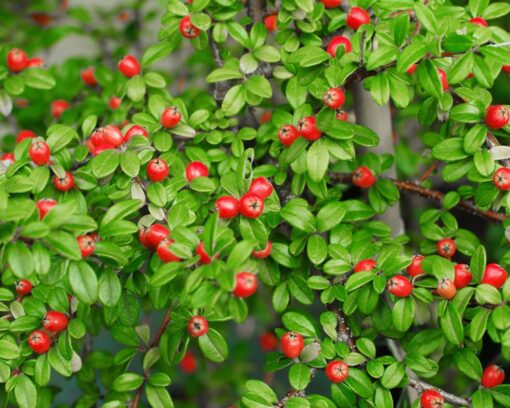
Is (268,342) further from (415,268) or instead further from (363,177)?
(415,268)

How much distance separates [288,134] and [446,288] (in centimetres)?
35

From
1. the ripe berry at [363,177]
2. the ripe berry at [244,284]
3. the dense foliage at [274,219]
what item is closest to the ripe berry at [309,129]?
the dense foliage at [274,219]

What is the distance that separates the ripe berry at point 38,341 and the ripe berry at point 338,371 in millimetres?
426

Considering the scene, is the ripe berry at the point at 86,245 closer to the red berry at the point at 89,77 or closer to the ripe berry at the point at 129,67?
the ripe berry at the point at 129,67

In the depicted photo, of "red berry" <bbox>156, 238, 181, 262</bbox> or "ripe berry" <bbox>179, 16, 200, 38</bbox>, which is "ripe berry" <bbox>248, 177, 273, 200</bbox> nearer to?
"red berry" <bbox>156, 238, 181, 262</bbox>

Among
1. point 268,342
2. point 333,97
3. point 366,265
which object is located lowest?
point 268,342

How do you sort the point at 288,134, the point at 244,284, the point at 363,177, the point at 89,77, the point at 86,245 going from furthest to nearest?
the point at 89,77 < the point at 363,177 < the point at 288,134 < the point at 86,245 < the point at 244,284

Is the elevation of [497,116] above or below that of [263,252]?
above

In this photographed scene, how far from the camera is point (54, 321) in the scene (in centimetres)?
103

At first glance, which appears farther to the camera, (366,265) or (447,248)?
(447,248)

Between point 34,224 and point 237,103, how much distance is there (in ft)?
1.62

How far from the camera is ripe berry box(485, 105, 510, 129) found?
1032mm

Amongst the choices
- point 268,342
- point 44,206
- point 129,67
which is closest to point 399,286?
point 44,206

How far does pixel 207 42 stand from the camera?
1.25 metres
